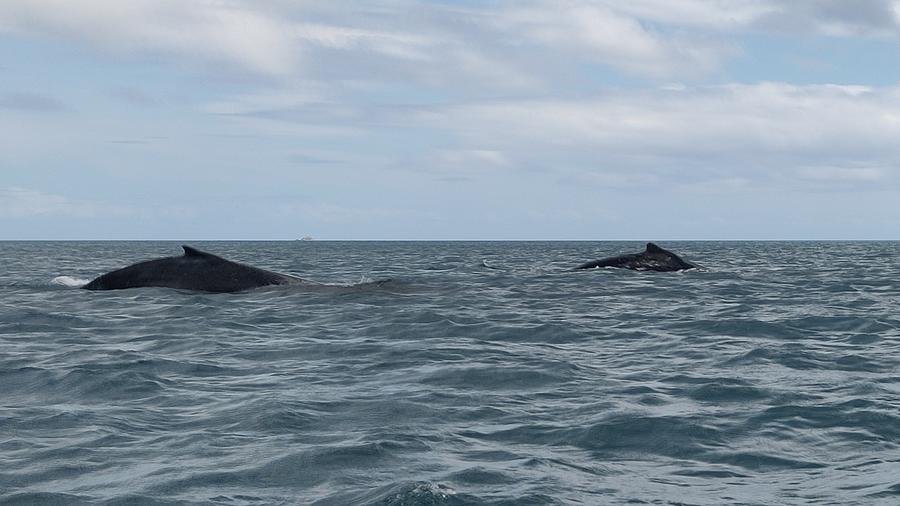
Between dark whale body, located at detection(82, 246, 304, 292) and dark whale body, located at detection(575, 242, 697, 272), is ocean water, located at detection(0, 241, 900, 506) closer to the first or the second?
dark whale body, located at detection(82, 246, 304, 292)

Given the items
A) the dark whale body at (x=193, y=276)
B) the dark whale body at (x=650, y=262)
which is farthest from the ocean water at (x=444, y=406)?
the dark whale body at (x=650, y=262)

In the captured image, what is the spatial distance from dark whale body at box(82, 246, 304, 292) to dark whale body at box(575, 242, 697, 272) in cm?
1302

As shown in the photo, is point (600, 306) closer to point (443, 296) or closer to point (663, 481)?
point (443, 296)

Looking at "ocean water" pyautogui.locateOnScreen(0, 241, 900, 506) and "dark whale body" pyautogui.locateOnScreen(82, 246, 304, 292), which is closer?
"ocean water" pyautogui.locateOnScreen(0, 241, 900, 506)

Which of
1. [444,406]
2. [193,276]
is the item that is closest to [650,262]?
[193,276]

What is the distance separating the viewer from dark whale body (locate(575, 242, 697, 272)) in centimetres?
3181

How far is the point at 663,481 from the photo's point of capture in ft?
23.0

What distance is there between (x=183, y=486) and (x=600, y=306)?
14.4 metres

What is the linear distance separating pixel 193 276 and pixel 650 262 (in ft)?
52.8

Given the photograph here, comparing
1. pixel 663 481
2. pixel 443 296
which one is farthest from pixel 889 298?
pixel 663 481

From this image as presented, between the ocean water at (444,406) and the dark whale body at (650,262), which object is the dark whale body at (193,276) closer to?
the ocean water at (444,406)

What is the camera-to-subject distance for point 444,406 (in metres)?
9.59

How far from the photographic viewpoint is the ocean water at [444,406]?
22.5 ft

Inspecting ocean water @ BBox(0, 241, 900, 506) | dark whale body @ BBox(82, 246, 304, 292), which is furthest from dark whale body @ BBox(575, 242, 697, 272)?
dark whale body @ BBox(82, 246, 304, 292)
